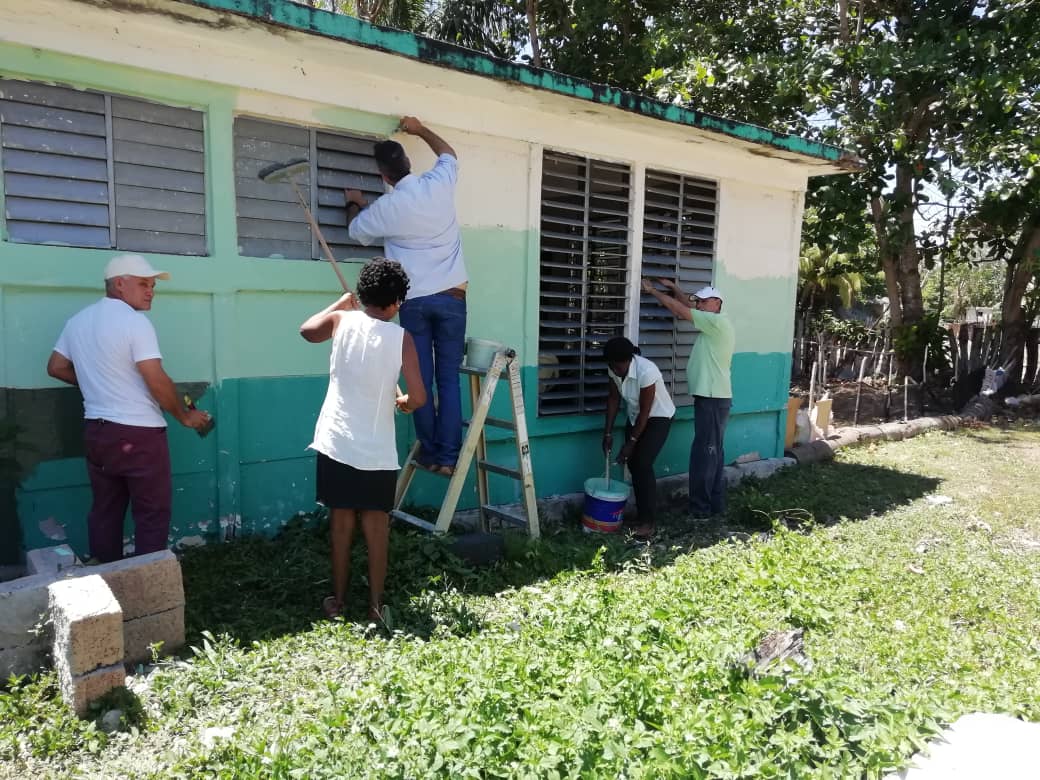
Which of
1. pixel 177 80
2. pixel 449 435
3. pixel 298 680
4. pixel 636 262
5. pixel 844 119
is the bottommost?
pixel 298 680

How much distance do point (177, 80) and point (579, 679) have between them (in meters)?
3.64

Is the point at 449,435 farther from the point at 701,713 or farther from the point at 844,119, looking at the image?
the point at 844,119

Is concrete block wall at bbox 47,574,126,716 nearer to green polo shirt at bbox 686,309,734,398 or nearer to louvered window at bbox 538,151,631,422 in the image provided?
louvered window at bbox 538,151,631,422

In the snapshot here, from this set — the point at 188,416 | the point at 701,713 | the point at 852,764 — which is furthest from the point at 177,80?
the point at 852,764

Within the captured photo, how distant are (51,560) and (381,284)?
1935 mm

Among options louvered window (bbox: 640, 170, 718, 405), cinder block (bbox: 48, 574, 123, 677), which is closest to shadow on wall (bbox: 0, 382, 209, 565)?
cinder block (bbox: 48, 574, 123, 677)

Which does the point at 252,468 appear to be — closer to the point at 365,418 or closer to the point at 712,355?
the point at 365,418

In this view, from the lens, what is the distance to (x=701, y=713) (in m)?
2.66

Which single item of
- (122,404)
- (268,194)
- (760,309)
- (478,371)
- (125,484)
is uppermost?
(268,194)

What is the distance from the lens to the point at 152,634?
3.27 m

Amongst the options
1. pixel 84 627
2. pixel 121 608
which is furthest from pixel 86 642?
pixel 121 608

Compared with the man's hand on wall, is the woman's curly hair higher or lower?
lower

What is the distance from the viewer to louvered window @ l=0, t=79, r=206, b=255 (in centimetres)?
372

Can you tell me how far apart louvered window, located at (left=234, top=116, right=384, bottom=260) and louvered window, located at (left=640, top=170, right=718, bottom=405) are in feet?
8.32
